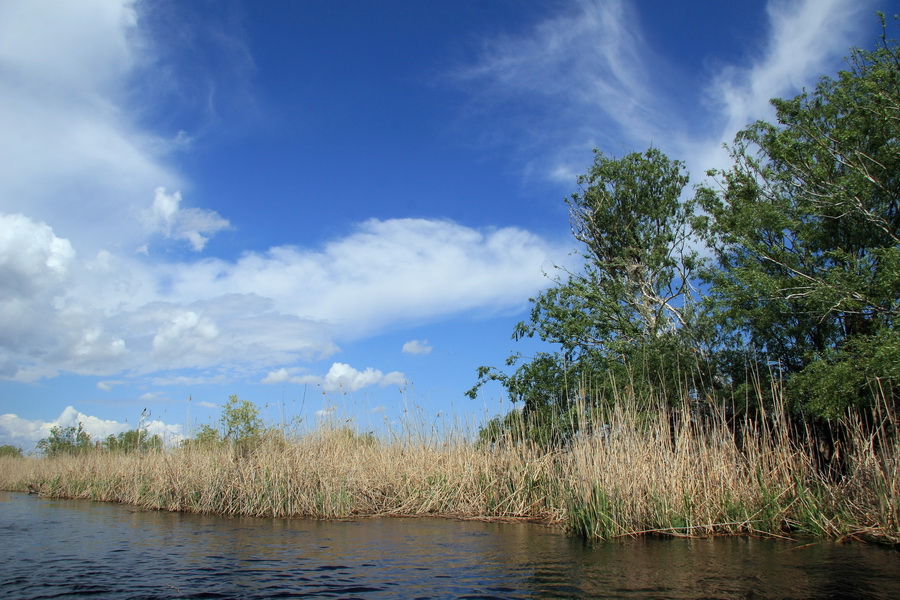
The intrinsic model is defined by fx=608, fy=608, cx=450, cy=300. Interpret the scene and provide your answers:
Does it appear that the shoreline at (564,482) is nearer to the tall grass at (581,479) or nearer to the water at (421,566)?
the tall grass at (581,479)

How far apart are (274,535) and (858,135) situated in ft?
58.5

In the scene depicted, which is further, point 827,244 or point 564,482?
point 827,244

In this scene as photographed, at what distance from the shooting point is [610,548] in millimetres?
8055

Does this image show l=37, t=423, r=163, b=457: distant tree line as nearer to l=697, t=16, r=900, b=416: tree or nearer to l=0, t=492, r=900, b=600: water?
l=0, t=492, r=900, b=600: water

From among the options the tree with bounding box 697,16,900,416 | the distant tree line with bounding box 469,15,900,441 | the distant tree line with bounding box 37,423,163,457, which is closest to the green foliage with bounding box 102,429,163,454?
the distant tree line with bounding box 37,423,163,457

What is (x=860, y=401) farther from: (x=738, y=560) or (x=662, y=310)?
(x=662, y=310)

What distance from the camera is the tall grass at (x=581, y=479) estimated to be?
8867 millimetres

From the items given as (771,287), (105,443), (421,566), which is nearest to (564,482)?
(421,566)

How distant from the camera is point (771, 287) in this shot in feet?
52.8

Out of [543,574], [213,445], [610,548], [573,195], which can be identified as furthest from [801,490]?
[573,195]

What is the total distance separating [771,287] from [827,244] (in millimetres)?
4400

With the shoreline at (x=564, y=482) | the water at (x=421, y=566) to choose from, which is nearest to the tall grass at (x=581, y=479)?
the shoreline at (x=564, y=482)

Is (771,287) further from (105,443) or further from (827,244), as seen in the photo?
(105,443)

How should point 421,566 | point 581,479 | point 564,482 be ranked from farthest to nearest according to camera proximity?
point 564,482
point 581,479
point 421,566
